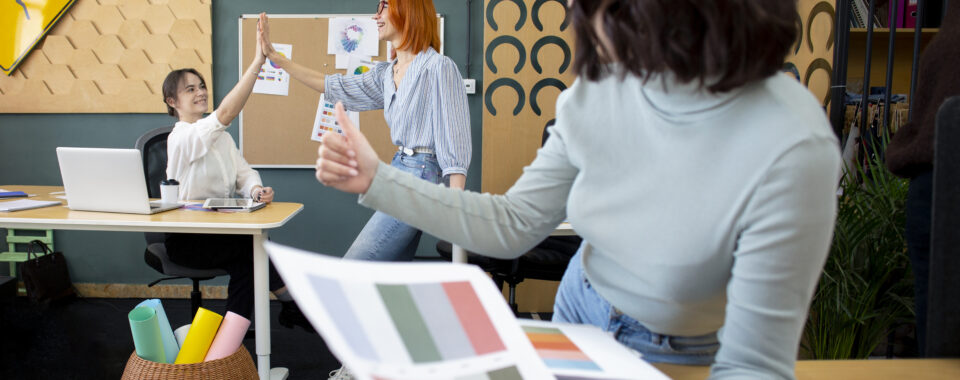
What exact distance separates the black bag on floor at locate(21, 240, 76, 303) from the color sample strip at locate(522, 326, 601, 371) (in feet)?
11.6

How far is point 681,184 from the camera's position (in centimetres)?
66

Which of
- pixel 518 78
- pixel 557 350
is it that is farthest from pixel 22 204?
pixel 557 350

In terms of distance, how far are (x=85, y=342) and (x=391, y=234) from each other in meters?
1.84

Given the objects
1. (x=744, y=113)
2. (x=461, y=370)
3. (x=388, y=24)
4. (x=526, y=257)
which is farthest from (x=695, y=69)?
(x=526, y=257)

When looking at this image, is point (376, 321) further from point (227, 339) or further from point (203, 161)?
point (203, 161)

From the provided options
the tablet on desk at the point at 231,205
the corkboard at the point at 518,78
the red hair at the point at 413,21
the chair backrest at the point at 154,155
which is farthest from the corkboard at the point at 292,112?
the red hair at the point at 413,21

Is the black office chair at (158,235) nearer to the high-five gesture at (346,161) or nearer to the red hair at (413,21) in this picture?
the red hair at (413,21)

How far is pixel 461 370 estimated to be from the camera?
51 centimetres

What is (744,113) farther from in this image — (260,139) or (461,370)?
(260,139)

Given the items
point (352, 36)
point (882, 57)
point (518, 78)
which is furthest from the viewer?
point (352, 36)

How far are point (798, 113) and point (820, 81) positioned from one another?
83.8 inches

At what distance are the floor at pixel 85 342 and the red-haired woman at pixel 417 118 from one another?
845 millimetres

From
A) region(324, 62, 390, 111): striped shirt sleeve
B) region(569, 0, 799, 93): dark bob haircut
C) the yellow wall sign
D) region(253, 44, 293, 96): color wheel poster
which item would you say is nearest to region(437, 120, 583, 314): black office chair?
region(324, 62, 390, 111): striped shirt sleeve

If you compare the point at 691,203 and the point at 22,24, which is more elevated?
the point at 22,24
